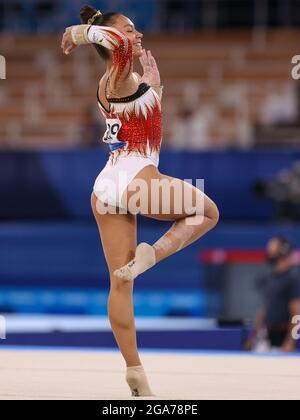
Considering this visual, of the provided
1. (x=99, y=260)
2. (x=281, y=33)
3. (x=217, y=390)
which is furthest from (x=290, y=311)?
(x=281, y=33)

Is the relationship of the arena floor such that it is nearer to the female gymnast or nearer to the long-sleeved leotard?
the female gymnast

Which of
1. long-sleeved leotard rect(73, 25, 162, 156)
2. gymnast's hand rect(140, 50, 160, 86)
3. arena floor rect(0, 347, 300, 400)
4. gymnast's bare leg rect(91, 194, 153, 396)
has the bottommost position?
arena floor rect(0, 347, 300, 400)

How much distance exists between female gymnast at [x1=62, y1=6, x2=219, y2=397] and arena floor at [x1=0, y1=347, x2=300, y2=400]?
0.24 metres

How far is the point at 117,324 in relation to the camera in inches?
164

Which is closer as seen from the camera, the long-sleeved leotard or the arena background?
the long-sleeved leotard

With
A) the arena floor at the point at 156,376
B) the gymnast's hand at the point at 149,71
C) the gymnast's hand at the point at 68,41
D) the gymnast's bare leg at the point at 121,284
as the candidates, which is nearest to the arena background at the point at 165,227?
the arena floor at the point at 156,376

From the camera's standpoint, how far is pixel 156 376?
4.75m

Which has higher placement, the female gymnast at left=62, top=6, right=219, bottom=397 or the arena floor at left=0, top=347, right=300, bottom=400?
the female gymnast at left=62, top=6, right=219, bottom=397

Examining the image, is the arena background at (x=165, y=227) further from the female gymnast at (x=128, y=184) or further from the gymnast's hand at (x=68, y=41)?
the gymnast's hand at (x=68, y=41)

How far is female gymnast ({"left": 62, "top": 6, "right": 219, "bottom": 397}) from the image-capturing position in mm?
4043

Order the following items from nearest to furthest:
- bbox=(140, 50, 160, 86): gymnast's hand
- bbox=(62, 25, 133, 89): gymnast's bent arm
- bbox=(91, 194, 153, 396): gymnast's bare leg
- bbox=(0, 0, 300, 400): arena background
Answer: bbox=(62, 25, 133, 89): gymnast's bent arm, bbox=(91, 194, 153, 396): gymnast's bare leg, bbox=(140, 50, 160, 86): gymnast's hand, bbox=(0, 0, 300, 400): arena background

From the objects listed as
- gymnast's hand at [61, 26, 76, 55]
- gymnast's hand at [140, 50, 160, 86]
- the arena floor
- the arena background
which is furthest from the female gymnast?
the arena background

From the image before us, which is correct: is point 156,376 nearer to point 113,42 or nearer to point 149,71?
point 149,71

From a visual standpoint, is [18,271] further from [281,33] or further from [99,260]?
[281,33]
